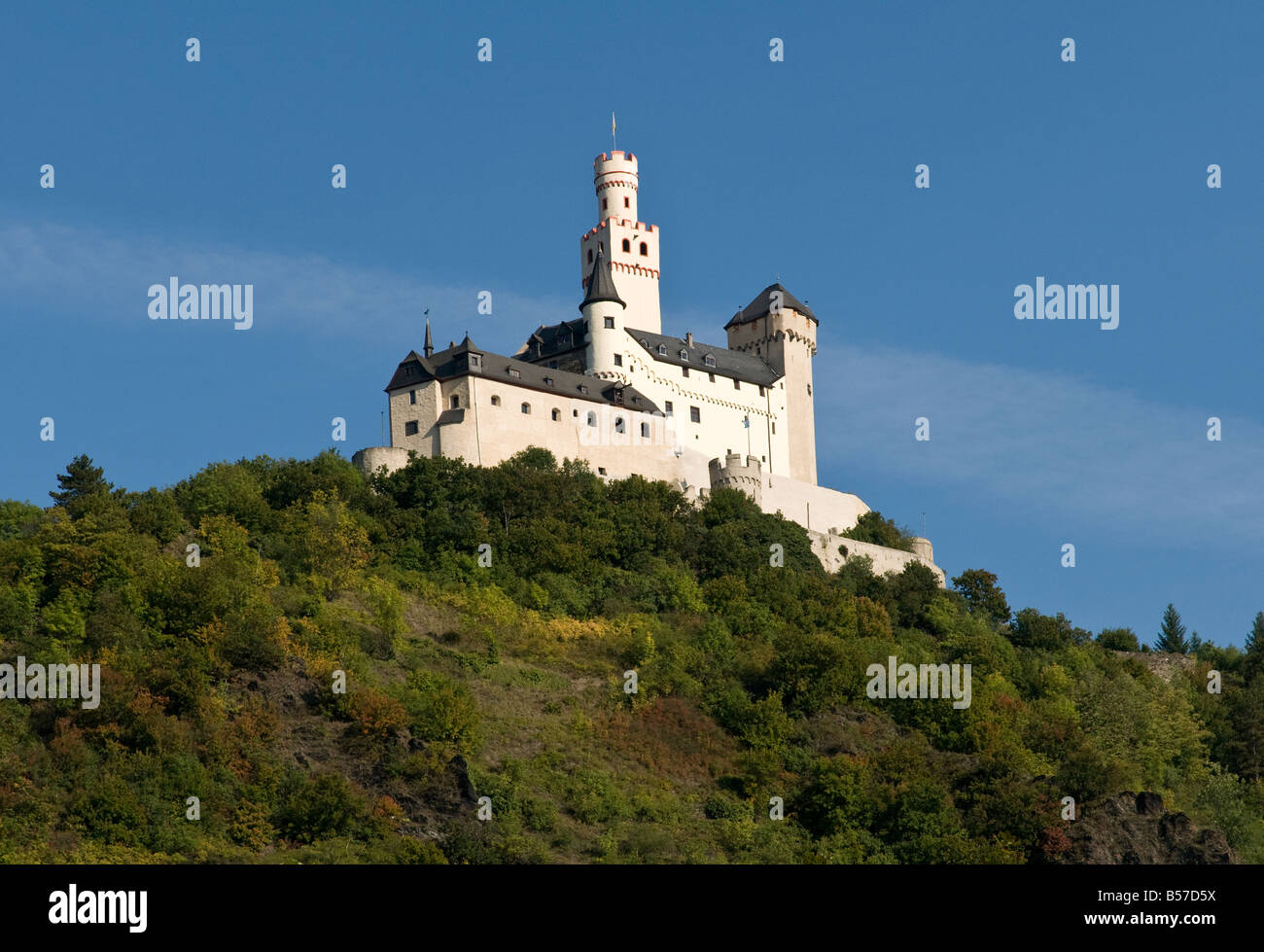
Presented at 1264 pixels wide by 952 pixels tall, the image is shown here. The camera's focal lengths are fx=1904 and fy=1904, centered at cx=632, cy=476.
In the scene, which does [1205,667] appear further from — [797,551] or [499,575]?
[499,575]

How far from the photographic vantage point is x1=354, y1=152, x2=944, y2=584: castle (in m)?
84.1

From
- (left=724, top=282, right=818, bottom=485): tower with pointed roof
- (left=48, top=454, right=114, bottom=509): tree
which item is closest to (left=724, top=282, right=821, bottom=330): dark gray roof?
(left=724, top=282, right=818, bottom=485): tower with pointed roof

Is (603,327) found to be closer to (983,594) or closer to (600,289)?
(600,289)

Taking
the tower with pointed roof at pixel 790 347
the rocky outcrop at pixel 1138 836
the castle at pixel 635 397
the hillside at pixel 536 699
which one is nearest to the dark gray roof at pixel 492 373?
the castle at pixel 635 397

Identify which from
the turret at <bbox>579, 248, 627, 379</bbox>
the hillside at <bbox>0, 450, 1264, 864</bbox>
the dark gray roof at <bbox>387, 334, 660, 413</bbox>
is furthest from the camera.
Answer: the turret at <bbox>579, 248, 627, 379</bbox>

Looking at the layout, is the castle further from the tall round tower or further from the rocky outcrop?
the rocky outcrop

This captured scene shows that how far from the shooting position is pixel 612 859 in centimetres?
5697

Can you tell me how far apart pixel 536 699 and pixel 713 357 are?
33307mm

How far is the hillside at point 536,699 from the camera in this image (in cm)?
5738

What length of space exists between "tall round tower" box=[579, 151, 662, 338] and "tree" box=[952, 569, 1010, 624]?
20.2 meters

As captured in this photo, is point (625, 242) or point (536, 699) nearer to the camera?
point (536, 699)

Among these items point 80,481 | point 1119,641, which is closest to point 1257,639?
point 1119,641

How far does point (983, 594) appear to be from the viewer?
9294cm
